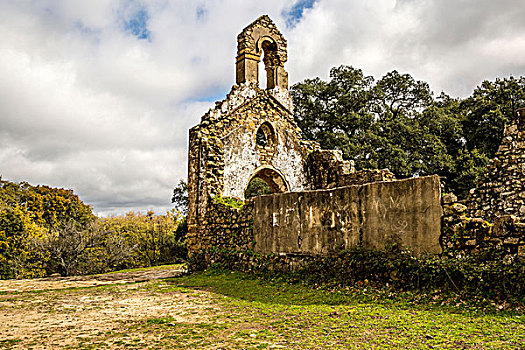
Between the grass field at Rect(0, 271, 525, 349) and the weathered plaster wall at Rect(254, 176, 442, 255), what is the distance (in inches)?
40.6

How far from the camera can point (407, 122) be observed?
26906 mm

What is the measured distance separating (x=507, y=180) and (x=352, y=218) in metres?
4.73

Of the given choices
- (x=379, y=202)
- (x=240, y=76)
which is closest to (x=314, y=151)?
(x=240, y=76)

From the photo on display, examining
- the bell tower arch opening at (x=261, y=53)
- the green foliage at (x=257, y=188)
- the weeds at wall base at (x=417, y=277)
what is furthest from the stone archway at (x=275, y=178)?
the green foliage at (x=257, y=188)

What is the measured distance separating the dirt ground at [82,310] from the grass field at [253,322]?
0.05ft

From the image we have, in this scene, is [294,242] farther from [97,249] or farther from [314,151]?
[97,249]

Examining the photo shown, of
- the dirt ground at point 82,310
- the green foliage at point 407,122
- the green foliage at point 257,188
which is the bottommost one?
the dirt ground at point 82,310

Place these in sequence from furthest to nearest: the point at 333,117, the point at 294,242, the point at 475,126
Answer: the point at 333,117 < the point at 475,126 < the point at 294,242

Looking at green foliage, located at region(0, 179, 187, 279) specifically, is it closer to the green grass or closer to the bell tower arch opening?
the green grass

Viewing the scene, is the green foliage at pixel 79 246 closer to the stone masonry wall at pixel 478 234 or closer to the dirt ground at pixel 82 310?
the dirt ground at pixel 82 310

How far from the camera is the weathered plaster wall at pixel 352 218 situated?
6355 mm

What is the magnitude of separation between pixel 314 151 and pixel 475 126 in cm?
1604

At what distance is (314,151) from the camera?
49.9 ft

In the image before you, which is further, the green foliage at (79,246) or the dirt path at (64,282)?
the green foliage at (79,246)
